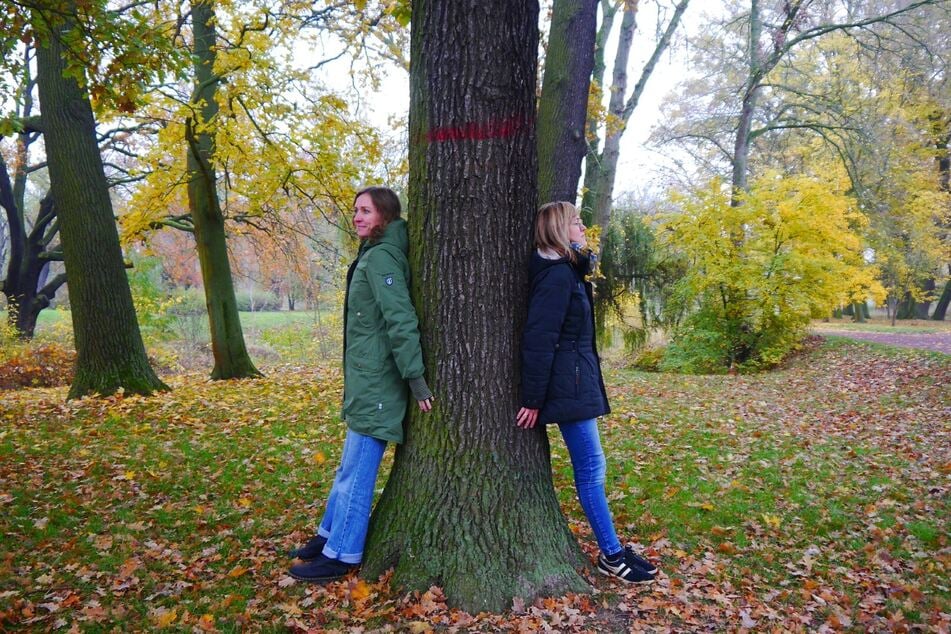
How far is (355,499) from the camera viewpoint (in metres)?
3.13

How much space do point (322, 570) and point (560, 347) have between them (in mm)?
1721

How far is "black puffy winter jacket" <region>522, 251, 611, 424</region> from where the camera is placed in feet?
9.56

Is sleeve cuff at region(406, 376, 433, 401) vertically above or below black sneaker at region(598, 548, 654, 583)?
above

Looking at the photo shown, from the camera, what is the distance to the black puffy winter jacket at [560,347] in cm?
291

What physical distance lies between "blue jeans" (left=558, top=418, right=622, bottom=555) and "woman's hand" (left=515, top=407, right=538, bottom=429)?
17 centimetres

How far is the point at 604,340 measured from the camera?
1560cm

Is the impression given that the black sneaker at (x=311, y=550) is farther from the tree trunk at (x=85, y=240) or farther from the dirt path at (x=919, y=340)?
the dirt path at (x=919, y=340)

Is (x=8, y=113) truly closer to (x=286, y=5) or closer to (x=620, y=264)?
(x=286, y=5)

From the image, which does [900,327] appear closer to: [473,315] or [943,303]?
[943,303]

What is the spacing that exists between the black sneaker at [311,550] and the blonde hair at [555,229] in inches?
81.5

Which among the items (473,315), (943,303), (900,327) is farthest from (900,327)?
(473,315)

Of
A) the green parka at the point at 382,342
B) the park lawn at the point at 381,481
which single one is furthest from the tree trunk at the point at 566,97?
the green parka at the point at 382,342

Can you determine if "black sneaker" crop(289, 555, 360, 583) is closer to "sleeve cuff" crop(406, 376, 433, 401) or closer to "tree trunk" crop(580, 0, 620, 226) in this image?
"sleeve cuff" crop(406, 376, 433, 401)

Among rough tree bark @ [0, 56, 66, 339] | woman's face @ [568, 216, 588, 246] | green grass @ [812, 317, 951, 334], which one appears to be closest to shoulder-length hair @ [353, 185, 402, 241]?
woman's face @ [568, 216, 588, 246]
